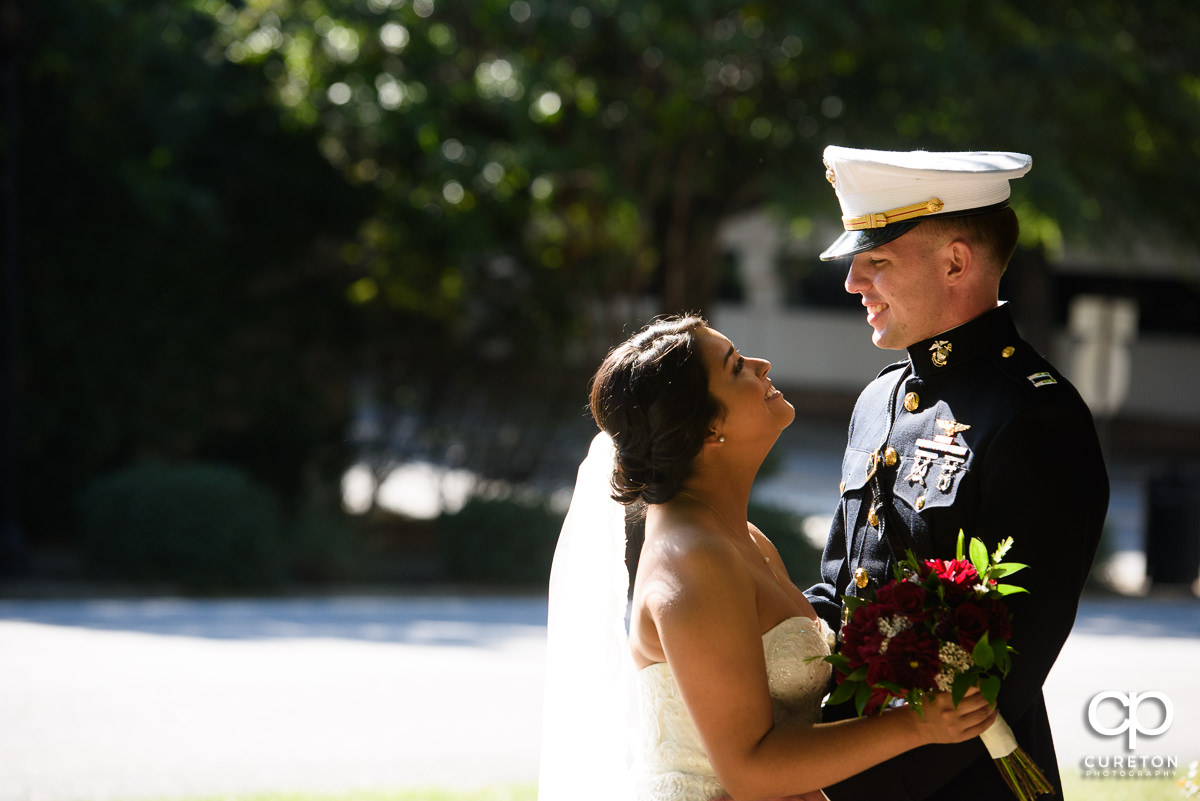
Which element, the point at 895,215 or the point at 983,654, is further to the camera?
the point at 895,215

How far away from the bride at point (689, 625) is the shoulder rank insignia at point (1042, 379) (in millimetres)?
516

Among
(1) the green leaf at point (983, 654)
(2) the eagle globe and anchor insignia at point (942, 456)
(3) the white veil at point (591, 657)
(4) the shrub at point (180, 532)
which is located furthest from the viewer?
(4) the shrub at point (180, 532)

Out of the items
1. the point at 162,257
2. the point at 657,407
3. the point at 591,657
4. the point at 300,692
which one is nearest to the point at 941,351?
the point at 657,407

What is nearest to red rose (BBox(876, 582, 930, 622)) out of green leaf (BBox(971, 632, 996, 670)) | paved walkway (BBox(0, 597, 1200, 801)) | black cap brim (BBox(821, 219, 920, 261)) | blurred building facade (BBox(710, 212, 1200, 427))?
green leaf (BBox(971, 632, 996, 670))

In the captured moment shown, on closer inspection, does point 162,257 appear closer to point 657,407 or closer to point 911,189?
point 657,407

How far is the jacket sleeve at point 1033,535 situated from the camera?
91.7 inches

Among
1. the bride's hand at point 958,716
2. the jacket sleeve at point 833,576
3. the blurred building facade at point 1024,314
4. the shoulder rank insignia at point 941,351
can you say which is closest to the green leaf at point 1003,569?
the bride's hand at point 958,716

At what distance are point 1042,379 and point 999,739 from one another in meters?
0.68

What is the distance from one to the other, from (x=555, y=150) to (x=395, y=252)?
8.58 feet

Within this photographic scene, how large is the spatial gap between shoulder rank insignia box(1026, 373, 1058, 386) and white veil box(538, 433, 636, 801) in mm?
990

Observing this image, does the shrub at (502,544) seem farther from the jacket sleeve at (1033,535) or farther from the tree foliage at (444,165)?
the jacket sleeve at (1033,535)

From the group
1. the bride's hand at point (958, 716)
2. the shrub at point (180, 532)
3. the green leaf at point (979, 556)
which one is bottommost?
the bride's hand at point (958, 716)

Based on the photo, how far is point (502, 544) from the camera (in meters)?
13.8

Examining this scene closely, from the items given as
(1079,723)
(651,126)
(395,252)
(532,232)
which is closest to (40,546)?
(395,252)
